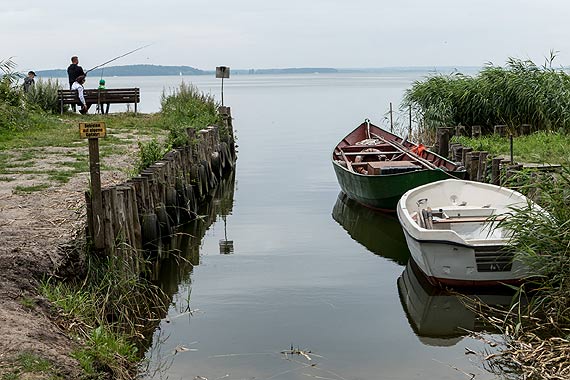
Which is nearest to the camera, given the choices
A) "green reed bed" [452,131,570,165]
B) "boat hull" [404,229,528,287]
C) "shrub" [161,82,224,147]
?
"boat hull" [404,229,528,287]

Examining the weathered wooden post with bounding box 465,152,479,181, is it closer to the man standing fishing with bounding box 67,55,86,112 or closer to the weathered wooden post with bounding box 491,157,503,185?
the weathered wooden post with bounding box 491,157,503,185

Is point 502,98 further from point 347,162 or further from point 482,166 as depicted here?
point 482,166

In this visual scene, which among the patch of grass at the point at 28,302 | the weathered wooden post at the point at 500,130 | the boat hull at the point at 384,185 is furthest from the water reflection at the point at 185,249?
the weathered wooden post at the point at 500,130

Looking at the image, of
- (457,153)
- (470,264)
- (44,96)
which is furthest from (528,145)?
(44,96)

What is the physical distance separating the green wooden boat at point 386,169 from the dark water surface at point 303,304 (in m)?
0.55

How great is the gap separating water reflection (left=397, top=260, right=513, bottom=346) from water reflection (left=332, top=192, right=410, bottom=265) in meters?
2.28

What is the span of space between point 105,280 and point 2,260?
117 centimetres

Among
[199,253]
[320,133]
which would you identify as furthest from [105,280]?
[320,133]

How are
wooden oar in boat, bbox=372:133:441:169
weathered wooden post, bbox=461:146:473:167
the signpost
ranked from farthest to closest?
1. weathered wooden post, bbox=461:146:473:167
2. wooden oar in boat, bbox=372:133:441:169
3. the signpost

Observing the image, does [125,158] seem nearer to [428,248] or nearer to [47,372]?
[428,248]

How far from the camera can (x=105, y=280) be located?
29.8 feet

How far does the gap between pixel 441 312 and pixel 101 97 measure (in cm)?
1889

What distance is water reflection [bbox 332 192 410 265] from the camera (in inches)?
581

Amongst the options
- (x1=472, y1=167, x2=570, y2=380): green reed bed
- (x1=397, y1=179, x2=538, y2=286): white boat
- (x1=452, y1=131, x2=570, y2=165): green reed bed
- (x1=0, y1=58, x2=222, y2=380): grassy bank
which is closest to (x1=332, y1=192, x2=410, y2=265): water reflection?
(x1=397, y1=179, x2=538, y2=286): white boat
